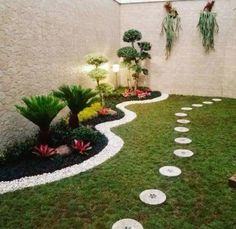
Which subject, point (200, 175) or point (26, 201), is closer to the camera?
point (26, 201)

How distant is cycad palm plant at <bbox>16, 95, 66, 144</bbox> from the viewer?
157 inches

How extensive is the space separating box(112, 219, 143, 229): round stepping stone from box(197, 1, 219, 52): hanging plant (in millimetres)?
7045

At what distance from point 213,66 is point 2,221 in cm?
757

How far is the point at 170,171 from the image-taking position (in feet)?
11.6

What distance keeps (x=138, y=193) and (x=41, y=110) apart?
1.88m

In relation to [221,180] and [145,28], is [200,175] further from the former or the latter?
[145,28]

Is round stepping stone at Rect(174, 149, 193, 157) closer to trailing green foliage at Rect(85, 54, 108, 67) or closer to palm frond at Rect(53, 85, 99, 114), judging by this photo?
palm frond at Rect(53, 85, 99, 114)

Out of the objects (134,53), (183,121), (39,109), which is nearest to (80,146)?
(39,109)

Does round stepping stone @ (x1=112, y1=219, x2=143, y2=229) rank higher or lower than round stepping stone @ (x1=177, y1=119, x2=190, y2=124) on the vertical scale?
lower

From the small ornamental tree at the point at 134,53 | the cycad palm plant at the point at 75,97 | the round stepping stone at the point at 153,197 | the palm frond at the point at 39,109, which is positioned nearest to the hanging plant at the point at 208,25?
the small ornamental tree at the point at 134,53

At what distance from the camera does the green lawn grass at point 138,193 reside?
2.58m

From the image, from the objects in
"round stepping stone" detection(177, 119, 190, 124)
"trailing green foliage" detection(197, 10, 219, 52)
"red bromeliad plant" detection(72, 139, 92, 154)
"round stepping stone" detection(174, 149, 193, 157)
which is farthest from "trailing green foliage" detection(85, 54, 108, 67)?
"trailing green foliage" detection(197, 10, 219, 52)

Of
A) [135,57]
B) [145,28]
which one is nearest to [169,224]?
[135,57]

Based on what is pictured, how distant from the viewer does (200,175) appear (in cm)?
344
